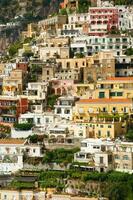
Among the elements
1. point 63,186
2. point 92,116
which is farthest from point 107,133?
point 63,186

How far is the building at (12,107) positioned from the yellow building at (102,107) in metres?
4.36

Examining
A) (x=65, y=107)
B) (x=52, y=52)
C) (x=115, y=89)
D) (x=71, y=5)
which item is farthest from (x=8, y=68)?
(x=71, y=5)

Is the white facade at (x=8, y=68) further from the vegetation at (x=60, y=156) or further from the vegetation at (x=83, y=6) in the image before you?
the vegetation at (x=60, y=156)

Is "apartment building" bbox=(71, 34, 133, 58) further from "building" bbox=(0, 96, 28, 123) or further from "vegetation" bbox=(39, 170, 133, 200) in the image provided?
"vegetation" bbox=(39, 170, 133, 200)

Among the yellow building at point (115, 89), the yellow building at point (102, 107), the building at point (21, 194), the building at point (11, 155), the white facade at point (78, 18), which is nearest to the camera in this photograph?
the building at point (21, 194)

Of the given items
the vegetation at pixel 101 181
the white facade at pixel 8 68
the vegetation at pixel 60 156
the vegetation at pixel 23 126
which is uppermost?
the white facade at pixel 8 68

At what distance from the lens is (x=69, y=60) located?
60.8 metres

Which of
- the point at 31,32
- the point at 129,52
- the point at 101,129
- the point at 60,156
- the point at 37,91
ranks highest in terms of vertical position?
the point at 31,32

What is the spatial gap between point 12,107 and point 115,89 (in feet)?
20.0

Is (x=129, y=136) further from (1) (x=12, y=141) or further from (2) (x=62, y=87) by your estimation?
(2) (x=62, y=87)

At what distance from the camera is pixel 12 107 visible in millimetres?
56312

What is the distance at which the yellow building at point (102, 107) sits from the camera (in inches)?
2076

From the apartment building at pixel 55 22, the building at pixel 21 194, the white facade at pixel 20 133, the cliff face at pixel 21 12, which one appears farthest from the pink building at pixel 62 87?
the cliff face at pixel 21 12

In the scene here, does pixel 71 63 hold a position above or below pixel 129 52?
below
